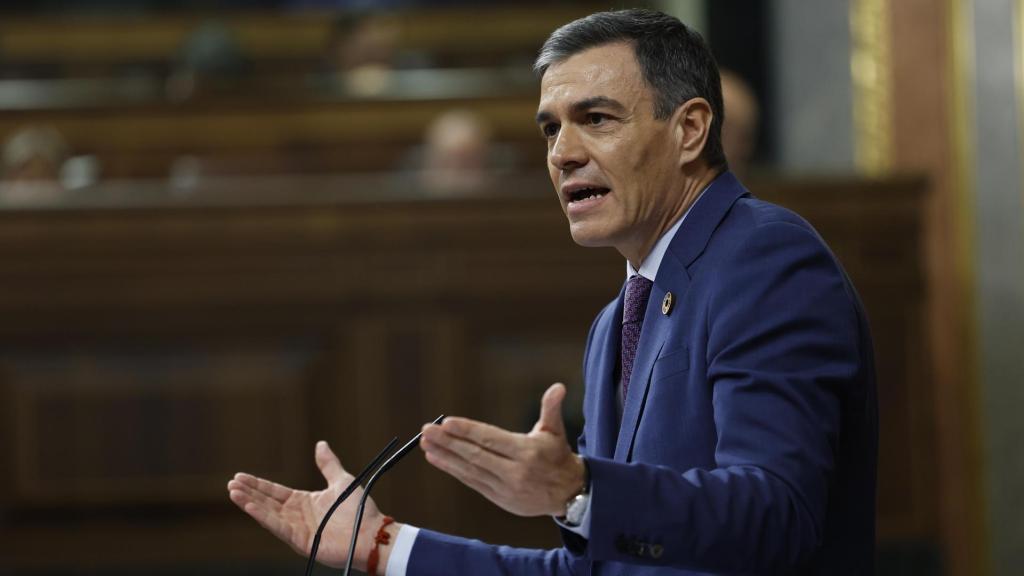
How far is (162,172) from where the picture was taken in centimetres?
648

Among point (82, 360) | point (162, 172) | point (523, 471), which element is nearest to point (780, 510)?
point (523, 471)

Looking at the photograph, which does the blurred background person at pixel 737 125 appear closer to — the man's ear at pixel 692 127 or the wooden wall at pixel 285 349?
the wooden wall at pixel 285 349

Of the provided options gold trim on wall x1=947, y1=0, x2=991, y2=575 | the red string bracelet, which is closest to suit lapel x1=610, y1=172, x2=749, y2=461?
the red string bracelet

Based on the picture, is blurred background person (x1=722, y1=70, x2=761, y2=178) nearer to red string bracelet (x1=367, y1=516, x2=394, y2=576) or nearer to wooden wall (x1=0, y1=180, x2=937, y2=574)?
wooden wall (x1=0, y1=180, x2=937, y2=574)

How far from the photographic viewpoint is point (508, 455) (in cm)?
145

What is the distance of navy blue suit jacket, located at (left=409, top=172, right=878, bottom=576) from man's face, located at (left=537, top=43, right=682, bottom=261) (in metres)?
0.08

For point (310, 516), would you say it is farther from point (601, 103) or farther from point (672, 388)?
point (601, 103)

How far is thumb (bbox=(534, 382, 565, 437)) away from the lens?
1.45m

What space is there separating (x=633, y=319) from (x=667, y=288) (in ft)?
0.50

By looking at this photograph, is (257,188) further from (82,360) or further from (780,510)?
(780,510)

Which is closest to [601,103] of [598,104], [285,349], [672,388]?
[598,104]

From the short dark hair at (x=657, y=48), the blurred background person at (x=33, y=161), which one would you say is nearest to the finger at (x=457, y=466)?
the short dark hair at (x=657, y=48)

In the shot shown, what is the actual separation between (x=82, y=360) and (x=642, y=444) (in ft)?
10.1

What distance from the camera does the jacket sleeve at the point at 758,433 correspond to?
4.99 feet
